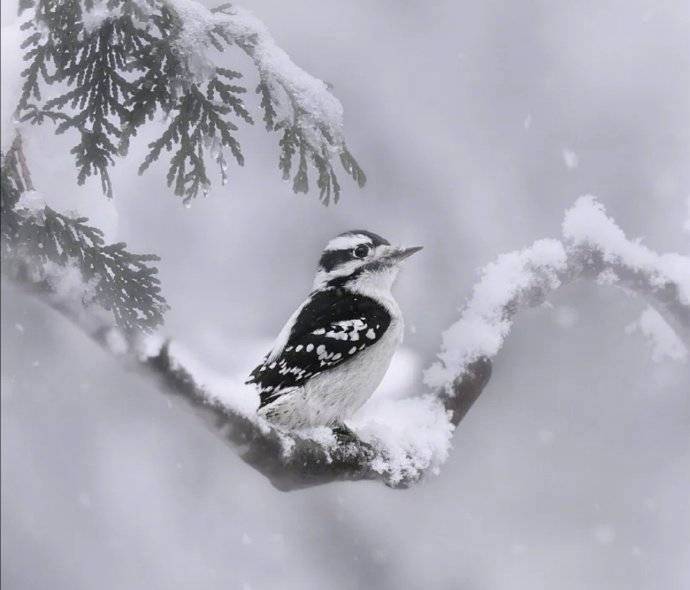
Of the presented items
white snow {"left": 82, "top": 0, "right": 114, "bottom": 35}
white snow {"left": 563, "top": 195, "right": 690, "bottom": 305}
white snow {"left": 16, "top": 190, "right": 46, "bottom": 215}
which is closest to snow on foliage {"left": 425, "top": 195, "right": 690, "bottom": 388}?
white snow {"left": 563, "top": 195, "right": 690, "bottom": 305}

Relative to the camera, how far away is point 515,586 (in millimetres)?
1981

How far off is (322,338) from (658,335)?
87 cm

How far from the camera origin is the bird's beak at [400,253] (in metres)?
2.02

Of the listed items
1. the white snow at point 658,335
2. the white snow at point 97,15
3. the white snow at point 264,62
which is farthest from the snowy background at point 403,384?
the white snow at point 97,15

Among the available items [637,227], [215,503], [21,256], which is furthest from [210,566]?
[637,227]

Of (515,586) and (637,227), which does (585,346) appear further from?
(515,586)

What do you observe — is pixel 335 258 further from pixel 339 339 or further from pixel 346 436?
pixel 346 436

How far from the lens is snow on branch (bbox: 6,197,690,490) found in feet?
5.39

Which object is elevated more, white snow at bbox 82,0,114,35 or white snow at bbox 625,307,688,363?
white snow at bbox 625,307,688,363

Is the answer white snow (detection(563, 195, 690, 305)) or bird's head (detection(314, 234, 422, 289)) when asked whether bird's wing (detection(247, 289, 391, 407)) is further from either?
white snow (detection(563, 195, 690, 305))

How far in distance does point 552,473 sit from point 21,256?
4.54ft

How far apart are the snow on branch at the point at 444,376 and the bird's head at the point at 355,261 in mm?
317

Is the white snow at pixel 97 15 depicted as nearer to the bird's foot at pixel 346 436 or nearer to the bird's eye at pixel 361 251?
the bird's eye at pixel 361 251

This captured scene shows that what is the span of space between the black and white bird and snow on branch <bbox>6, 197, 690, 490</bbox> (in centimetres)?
7
